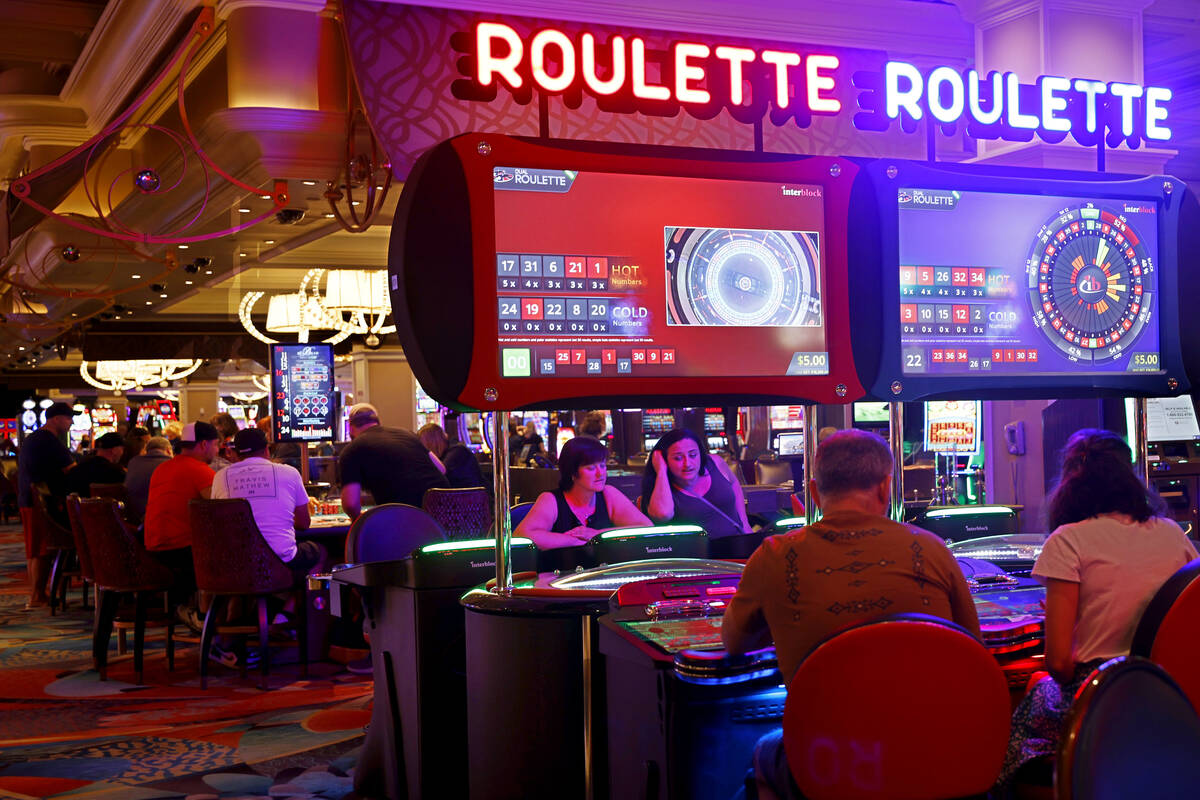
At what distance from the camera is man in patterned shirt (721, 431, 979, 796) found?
2.09m

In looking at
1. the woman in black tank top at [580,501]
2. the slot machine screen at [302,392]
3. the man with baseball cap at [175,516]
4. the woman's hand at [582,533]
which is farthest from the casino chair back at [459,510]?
the slot machine screen at [302,392]

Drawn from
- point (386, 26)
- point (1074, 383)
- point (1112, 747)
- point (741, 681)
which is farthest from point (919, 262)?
point (386, 26)

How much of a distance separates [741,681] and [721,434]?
39.6ft

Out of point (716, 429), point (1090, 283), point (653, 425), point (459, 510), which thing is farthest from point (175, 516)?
point (716, 429)

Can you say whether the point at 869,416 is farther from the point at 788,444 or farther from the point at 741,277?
the point at 741,277

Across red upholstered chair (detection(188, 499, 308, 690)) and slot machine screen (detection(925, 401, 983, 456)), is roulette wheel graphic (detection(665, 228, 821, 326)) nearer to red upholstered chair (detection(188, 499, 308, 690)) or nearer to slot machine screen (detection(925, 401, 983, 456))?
red upholstered chair (detection(188, 499, 308, 690))

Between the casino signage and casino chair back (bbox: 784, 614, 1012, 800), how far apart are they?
1.33m

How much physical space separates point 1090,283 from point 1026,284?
20cm

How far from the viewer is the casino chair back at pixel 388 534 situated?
3598 mm

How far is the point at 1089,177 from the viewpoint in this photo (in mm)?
2951

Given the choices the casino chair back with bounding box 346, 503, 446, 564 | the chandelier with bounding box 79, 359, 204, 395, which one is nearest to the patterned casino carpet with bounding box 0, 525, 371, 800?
the casino chair back with bounding box 346, 503, 446, 564

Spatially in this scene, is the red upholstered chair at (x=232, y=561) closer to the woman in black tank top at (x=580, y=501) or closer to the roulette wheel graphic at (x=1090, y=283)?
the woman in black tank top at (x=580, y=501)

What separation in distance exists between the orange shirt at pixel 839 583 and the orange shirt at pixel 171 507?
445 cm

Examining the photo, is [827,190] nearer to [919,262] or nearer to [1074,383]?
[919,262]
